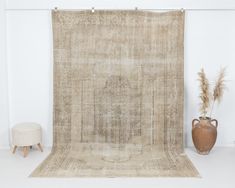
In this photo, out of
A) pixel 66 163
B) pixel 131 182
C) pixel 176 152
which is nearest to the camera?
pixel 131 182

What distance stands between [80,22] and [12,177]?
1.65 meters

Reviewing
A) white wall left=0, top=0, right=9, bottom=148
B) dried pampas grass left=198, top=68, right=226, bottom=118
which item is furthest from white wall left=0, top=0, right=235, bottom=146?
dried pampas grass left=198, top=68, right=226, bottom=118

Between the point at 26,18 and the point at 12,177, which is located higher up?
the point at 26,18

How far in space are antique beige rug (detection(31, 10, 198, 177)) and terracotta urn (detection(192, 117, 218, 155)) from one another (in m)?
0.21

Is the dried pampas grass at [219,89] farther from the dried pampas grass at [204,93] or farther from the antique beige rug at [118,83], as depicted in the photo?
the antique beige rug at [118,83]

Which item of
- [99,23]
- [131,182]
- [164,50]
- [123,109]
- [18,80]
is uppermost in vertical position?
[99,23]

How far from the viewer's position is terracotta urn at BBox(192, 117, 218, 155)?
10.6 feet

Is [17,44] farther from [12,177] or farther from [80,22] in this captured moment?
[12,177]

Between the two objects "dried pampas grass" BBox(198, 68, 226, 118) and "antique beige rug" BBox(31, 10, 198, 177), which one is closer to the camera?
"dried pampas grass" BBox(198, 68, 226, 118)

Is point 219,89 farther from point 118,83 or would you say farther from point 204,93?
A: point 118,83

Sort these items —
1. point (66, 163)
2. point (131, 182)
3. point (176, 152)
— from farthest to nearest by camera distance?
point (176, 152) → point (66, 163) → point (131, 182)

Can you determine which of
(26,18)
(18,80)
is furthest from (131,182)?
(26,18)

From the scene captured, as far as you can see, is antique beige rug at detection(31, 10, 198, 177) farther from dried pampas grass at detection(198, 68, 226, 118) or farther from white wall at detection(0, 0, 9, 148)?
white wall at detection(0, 0, 9, 148)

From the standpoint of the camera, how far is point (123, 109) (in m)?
3.54
